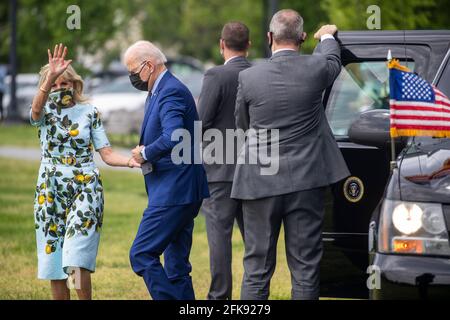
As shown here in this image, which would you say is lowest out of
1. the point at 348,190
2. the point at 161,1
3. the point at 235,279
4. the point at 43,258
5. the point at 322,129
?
the point at 235,279

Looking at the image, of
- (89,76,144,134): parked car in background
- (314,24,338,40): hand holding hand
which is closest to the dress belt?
(314,24,338,40): hand holding hand

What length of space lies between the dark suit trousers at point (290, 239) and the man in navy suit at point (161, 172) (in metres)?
0.53

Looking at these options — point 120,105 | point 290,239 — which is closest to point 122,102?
point 120,105

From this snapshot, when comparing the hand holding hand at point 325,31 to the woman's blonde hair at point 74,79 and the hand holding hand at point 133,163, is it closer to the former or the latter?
the hand holding hand at point 133,163

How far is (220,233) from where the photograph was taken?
813 cm

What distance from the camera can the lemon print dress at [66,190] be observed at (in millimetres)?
7398

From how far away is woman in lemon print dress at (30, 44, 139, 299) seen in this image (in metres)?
7.38

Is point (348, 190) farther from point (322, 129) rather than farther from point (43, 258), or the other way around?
point (43, 258)

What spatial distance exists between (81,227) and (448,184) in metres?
2.63

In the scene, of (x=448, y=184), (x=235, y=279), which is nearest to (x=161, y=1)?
(x=235, y=279)

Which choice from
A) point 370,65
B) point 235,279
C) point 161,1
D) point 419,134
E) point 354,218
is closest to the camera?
point 419,134

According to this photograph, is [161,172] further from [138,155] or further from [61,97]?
[61,97]

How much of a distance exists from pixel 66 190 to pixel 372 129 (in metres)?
2.14

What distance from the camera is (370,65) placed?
8039mm
